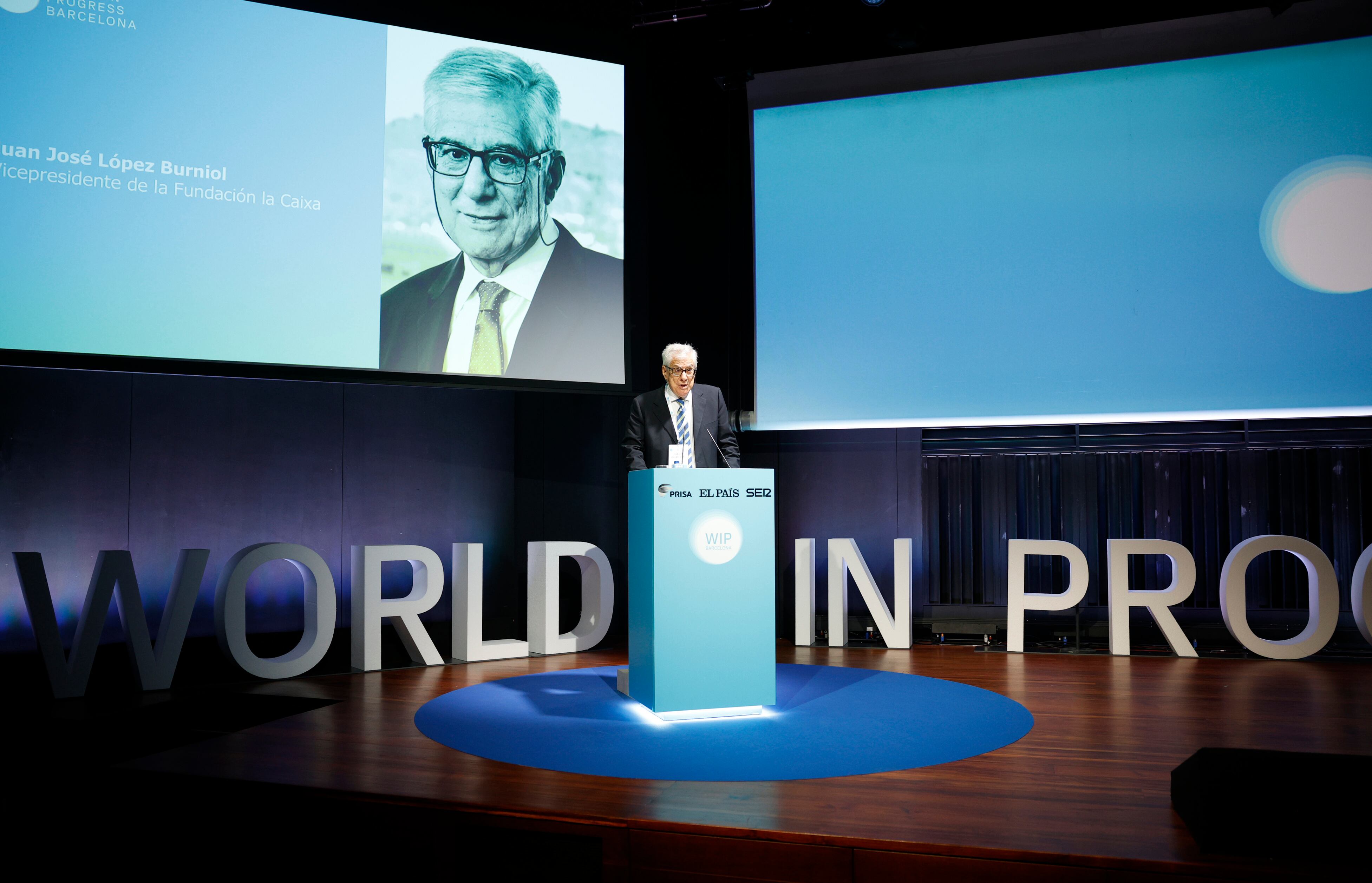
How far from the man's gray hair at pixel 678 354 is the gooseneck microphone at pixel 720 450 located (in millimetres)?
350

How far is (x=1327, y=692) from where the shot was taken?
4055 mm

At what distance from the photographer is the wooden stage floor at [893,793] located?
2.06 m

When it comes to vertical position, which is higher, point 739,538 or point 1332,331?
point 1332,331

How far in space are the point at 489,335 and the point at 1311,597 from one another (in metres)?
4.59

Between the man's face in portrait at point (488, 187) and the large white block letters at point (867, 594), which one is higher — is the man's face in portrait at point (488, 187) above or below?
above

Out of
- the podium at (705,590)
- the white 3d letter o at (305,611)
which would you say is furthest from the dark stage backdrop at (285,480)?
the podium at (705,590)

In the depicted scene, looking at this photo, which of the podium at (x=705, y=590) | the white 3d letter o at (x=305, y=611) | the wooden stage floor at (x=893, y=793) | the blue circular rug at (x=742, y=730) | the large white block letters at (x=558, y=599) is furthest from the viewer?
the large white block letters at (x=558, y=599)

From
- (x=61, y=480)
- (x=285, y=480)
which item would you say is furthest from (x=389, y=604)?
(x=61, y=480)

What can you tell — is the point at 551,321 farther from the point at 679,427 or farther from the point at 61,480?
the point at 61,480

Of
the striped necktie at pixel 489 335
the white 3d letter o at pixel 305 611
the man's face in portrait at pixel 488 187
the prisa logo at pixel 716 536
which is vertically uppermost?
the man's face in portrait at pixel 488 187

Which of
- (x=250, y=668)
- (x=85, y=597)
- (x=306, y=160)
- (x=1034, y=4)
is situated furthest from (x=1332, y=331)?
(x=85, y=597)

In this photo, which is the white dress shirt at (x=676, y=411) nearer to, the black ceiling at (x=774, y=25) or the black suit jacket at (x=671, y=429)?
the black suit jacket at (x=671, y=429)

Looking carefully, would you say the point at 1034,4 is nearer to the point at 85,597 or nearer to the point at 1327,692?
the point at 1327,692

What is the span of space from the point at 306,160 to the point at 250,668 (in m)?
2.50
